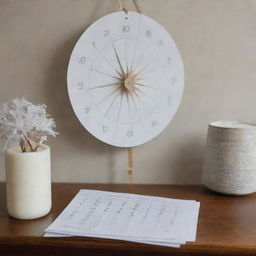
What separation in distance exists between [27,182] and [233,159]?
1.86 ft

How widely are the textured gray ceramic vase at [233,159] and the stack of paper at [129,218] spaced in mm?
114

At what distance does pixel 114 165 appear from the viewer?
124 centimetres

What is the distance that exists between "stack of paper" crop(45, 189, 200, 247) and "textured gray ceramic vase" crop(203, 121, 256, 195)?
0.37 ft

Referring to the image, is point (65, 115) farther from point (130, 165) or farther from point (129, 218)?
point (129, 218)

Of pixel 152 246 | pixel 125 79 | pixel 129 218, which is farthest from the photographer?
pixel 125 79

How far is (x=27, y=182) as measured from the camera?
92 cm

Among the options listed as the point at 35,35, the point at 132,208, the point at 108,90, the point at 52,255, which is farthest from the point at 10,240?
the point at 35,35

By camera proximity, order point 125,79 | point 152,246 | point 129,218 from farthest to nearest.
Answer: point 125,79 → point 129,218 → point 152,246

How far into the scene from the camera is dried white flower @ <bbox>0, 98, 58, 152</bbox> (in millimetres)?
916

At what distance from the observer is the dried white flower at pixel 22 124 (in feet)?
3.00

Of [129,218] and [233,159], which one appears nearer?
[129,218]

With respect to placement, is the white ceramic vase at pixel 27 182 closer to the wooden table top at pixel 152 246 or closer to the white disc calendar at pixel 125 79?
the wooden table top at pixel 152 246

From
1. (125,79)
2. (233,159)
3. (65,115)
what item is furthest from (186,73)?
(65,115)

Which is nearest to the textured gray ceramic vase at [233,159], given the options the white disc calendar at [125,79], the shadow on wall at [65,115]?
the white disc calendar at [125,79]
